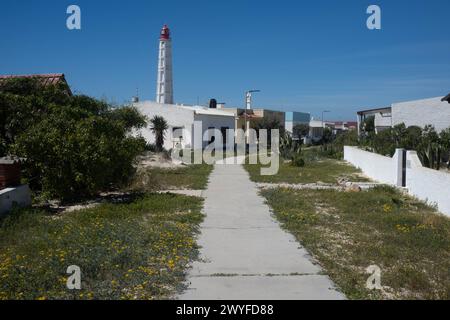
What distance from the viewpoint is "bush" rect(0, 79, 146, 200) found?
10422 mm

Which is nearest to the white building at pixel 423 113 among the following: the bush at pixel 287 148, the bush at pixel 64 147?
the bush at pixel 287 148

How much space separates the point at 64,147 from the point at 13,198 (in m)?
1.70

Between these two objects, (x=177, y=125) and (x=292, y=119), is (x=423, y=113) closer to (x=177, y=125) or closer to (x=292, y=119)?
(x=177, y=125)

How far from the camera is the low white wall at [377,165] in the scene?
588 inches

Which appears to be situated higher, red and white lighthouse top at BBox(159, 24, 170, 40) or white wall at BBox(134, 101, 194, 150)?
red and white lighthouse top at BBox(159, 24, 170, 40)

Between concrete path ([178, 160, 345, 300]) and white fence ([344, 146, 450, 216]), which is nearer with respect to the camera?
concrete path ([178, 160, 345, 300])

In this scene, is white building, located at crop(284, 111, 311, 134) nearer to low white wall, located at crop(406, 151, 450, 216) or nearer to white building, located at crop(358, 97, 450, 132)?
white building, located at crop(358, 97, 450, 132)

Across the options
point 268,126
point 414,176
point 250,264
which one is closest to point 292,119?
point 268,126

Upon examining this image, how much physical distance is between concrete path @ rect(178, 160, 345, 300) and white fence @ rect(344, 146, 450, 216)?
430 cm

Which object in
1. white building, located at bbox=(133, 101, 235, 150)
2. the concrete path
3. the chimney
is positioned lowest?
the concrete path

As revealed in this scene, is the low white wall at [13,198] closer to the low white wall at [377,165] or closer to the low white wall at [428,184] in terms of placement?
the low white wall at [428,184]

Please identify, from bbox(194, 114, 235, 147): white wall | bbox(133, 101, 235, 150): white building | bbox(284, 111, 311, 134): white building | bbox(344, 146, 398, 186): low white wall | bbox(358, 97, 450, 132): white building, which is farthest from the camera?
bbox(284, 111, 311, 134): white building

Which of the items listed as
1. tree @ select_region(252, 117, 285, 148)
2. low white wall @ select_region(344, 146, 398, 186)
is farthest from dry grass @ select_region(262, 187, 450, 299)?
tree @ select_region(252, 117, 285, 148)
